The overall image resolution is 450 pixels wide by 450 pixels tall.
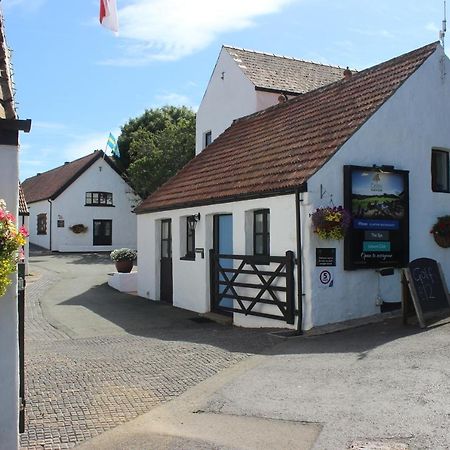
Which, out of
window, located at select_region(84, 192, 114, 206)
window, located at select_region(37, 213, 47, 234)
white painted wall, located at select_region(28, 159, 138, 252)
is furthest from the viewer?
window, located at select_region(37, 213, 47, 234)

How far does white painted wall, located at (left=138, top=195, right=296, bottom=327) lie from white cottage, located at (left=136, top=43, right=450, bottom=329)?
0.11 feet

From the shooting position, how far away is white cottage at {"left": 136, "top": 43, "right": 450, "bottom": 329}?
34.2 ft

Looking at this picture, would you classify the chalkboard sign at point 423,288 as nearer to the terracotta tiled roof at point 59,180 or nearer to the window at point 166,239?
the window at point 166,239

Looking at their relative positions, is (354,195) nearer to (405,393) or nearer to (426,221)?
(426,221)

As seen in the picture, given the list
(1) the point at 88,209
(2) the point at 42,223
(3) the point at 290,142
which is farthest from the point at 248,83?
(2) the point at 42,223

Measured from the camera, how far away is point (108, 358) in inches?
347

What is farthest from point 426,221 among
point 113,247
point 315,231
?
point 113,247

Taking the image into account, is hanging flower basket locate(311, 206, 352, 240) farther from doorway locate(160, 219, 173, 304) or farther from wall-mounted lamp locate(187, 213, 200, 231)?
doorway locate(160, 219, 173, 304)

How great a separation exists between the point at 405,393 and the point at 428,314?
13.6ft

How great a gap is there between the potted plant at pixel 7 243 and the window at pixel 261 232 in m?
7.47

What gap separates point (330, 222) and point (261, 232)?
2.23 meters

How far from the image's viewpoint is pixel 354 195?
10781 millimetres

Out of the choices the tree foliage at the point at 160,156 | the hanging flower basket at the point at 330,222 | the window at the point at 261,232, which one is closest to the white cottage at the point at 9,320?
the hanging flower basket at the point at 330,222

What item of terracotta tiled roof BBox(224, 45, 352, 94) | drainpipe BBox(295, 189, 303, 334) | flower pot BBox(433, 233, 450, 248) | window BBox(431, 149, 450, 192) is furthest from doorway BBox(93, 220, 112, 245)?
drainpipe BBox(295, 189, 303, 334)
